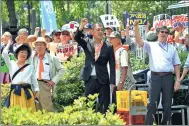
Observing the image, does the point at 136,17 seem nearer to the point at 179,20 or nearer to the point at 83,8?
the point at 179,20

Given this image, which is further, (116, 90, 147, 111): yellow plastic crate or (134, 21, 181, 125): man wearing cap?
(134, 21, 181, 125): man wearing cap

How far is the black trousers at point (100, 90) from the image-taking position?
33.8 ft

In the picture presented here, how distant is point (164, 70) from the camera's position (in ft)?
32.3

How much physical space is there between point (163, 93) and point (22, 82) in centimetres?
232

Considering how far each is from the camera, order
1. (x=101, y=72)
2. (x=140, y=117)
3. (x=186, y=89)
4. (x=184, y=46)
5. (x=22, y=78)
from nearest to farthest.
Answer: (x=140, y=117) → (x=22, y=78) → (x=101, y=72) → (x=186, y=89) → (x=184, y=46)

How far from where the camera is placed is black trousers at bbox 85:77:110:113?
10305mm

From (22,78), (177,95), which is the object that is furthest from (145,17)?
(22,78)

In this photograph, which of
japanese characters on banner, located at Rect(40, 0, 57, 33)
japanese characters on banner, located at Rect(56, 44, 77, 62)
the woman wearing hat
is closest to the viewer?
the woman wearing hat

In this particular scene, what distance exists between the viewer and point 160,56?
984 centimetres

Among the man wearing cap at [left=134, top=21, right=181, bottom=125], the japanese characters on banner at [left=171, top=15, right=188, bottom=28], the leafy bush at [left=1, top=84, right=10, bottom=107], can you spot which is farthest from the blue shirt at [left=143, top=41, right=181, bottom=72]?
the japanese characters on banner at [left=171, top=15, right=188, bottom=28]

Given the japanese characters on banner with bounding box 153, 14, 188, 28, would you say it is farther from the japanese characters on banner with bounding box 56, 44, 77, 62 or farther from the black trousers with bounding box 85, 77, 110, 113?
the black trousers with bounding box 85, 77, 110, 113

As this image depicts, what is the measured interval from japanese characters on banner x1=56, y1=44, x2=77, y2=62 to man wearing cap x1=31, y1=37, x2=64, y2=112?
10.9 ft

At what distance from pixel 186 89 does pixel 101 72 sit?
2.06 m

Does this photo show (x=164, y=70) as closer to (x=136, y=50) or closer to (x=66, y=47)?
(x=66, y=47)
